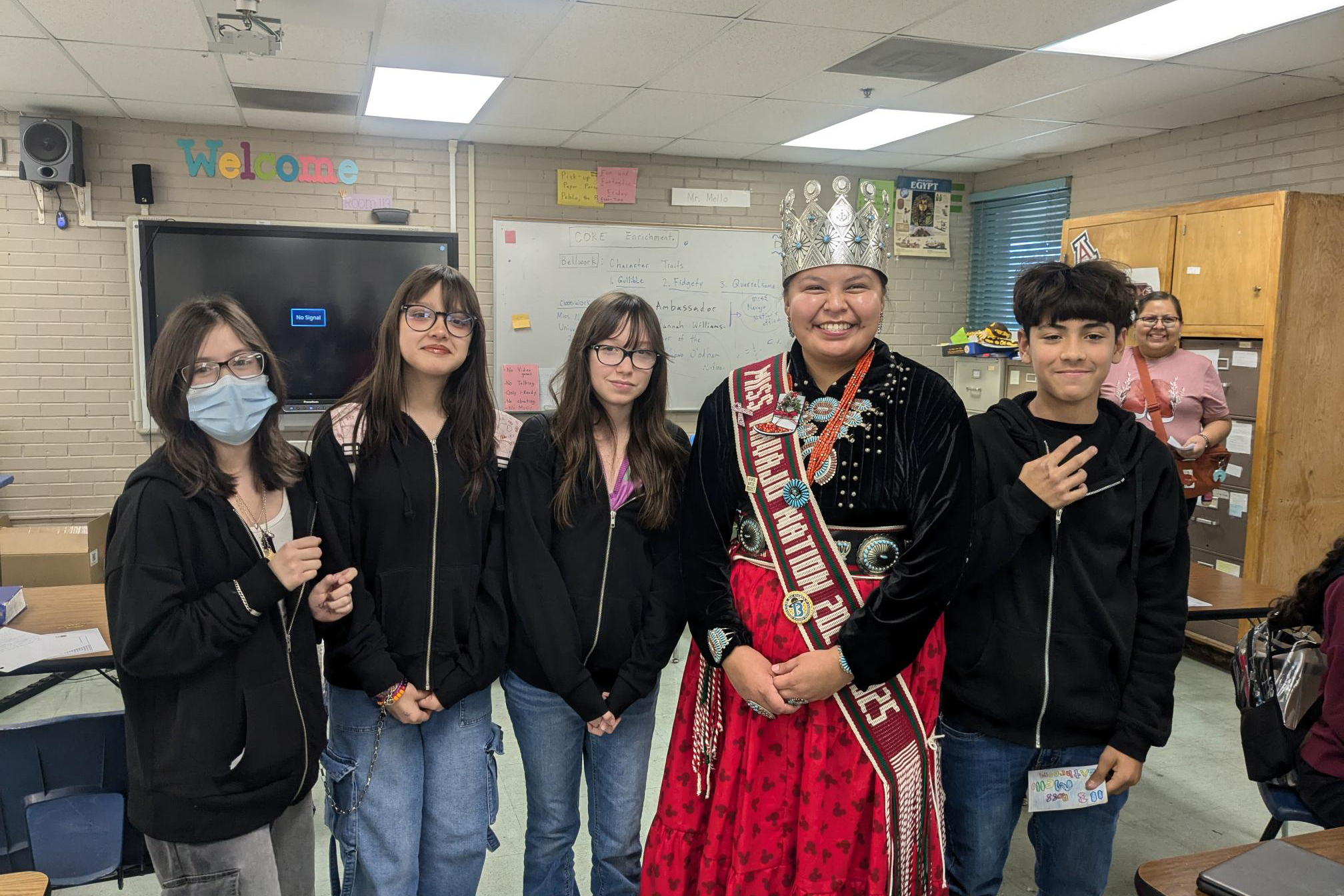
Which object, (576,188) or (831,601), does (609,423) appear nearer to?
(831,601)

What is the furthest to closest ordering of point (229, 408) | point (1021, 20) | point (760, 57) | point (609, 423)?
1. point (760, 57)
2. point (1021, 20)
3. point (609, 423)
4. point (229, 408)

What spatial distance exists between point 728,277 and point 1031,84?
2.39 meters

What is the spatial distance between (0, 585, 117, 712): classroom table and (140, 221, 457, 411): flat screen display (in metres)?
2.59

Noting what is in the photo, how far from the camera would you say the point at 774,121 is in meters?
4.84

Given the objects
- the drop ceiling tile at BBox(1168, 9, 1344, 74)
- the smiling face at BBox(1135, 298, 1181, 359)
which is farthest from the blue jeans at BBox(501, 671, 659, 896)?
the drop ceiling tile at BBox(1168, 9, 1344, 74)

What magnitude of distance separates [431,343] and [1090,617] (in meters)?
1.32

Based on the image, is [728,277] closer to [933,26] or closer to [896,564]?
[933,26]

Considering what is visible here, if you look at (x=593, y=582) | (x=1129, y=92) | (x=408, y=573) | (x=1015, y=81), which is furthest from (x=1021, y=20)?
(x=408, y=573)

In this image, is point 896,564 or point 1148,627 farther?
point 1148,627

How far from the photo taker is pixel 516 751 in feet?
10.8

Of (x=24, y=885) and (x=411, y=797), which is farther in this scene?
(x=411, y=797)

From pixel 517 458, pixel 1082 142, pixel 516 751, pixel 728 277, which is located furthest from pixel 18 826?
pixel 1082 142

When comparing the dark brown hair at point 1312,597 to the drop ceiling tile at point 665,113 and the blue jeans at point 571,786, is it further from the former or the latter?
the drop ceiling tile at point 665,113

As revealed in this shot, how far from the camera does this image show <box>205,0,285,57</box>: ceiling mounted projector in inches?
121
